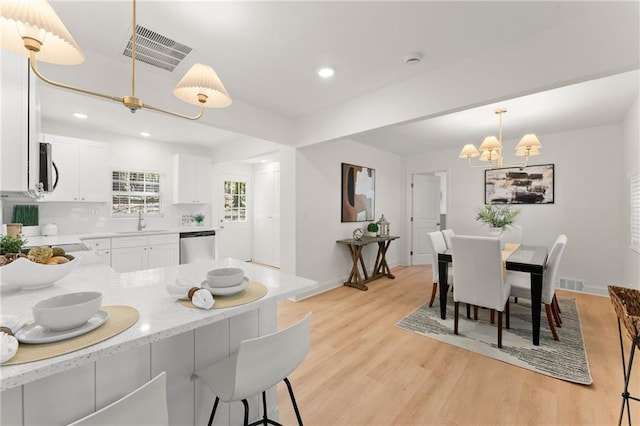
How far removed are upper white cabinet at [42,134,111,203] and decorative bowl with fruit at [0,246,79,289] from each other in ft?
10.1

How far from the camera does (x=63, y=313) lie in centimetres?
80

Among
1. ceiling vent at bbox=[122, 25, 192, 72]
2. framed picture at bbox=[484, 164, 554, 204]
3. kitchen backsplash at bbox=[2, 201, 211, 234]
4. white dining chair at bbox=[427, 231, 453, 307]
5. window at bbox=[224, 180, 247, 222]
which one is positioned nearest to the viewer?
ceiling vent at bbox=[122, 25, 192, 72]

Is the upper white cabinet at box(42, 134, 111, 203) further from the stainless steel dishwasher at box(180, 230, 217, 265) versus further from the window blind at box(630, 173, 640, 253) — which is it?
the window blind at box(630, 173, 640, 253)

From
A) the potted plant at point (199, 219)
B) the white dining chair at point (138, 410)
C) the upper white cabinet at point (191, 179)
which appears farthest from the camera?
the potted plant at point (199, 219)

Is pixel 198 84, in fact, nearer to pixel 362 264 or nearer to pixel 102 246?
pixel 102 246

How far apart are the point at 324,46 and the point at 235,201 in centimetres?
478

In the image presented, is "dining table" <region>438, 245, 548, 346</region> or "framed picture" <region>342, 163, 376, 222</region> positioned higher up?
"framed picture" <region>342, 163, 376, 222</region>

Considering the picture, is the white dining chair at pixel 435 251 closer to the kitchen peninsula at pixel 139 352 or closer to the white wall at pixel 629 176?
the white wall at pixel 629 176

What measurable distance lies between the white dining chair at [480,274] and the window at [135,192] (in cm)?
490

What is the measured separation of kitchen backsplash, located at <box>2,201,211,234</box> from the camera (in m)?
3.84


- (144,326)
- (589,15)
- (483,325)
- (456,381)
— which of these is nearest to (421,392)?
(456,381)

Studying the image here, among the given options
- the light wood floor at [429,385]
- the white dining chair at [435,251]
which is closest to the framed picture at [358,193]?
the white dining chair at [435,251]

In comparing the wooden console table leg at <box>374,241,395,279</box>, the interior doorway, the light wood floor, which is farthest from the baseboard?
the interior doorway

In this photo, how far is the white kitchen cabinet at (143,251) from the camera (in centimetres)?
387
